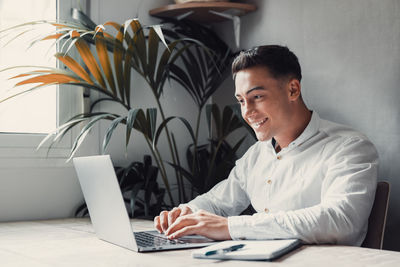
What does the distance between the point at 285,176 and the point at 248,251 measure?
0.75 metres

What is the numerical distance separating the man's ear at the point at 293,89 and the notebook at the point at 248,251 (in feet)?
2.60

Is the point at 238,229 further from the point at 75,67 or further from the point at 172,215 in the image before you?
the point at 75,67

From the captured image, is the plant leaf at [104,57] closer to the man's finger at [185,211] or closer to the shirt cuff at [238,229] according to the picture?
the man's finger at [185,211]

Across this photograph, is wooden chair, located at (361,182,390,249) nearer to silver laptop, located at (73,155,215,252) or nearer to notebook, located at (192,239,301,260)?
notebook, located at (192,239,301,260)

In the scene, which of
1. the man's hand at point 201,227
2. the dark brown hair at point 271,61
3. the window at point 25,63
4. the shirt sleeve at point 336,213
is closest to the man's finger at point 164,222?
the man's hand at point 201,227

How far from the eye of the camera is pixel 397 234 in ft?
7.86

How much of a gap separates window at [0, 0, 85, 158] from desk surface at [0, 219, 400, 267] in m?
0.88

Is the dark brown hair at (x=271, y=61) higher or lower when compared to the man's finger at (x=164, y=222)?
higher

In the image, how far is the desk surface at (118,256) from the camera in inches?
50.0

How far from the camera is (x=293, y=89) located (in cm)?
210

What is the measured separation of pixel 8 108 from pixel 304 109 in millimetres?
1460

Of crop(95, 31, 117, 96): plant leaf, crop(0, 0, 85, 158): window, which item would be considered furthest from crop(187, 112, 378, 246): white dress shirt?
crop(0, 0, 85, 158): window

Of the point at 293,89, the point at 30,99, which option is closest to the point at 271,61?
the point at 293,89

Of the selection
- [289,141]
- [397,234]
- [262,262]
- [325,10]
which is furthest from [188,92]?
[262,262]
